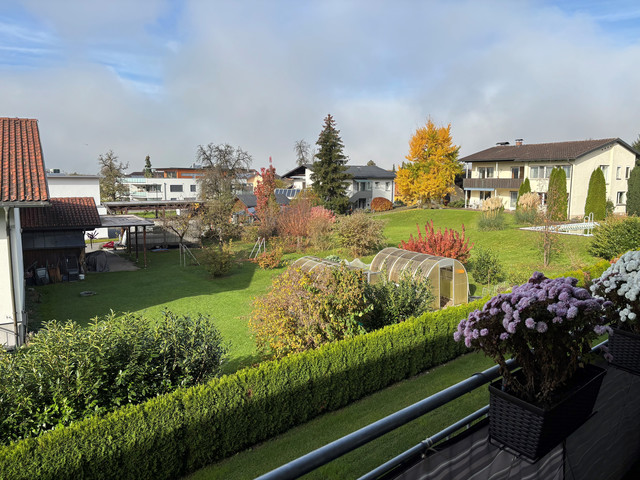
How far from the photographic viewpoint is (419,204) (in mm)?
48094

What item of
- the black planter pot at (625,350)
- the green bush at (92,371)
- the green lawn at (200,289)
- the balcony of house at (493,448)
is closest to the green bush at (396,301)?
the green lawn at (200,289)

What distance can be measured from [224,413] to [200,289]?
13789mm

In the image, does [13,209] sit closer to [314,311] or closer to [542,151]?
[314,311]

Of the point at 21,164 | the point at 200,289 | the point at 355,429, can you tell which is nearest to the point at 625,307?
the point at 355,429

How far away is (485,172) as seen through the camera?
46500mm

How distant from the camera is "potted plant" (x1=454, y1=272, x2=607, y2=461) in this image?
7.34 feet

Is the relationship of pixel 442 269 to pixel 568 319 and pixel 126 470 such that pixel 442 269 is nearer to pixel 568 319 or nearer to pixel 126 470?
pixel 126 470

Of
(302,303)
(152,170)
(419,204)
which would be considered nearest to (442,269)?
(302,303)

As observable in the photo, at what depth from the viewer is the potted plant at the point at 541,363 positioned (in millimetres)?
2238

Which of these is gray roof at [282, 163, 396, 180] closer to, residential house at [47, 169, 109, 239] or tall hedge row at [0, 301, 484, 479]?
residential house at [47, 169, 109, 239]

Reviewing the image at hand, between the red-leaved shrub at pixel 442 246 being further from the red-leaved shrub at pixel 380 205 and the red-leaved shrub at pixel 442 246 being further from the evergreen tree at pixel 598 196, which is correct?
the red-leaved shrub at pixel 380 205

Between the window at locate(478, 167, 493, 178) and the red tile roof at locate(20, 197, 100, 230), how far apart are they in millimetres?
37175

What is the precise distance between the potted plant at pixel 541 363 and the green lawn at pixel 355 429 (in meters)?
3.83

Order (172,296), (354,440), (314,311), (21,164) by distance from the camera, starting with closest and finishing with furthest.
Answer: (354,440) < (314,311) < (21,164) < (172,296)
